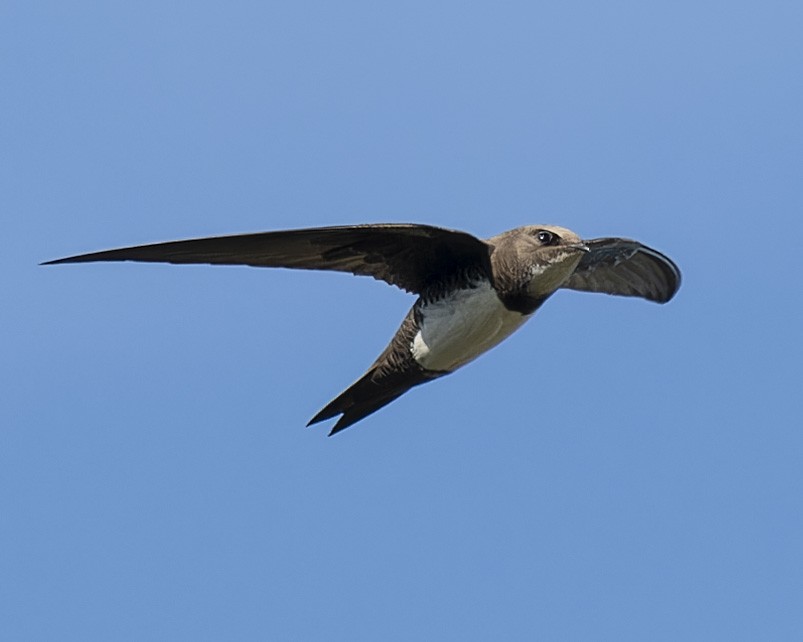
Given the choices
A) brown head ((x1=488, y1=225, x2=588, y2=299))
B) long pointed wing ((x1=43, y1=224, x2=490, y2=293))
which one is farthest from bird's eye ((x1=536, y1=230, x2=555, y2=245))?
long pointed wing ((x1=43, y1=224, x2=490, y2=293))

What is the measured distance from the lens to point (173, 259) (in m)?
9.94

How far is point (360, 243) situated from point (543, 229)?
3.80 ft

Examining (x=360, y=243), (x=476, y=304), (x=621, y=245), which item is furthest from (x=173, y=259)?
(x=621, y=245)

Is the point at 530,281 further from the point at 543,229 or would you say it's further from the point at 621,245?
the point at 621,245

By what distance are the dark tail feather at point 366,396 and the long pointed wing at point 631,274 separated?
1.60 m

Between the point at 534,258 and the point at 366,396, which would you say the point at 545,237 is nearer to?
the point at 534,258

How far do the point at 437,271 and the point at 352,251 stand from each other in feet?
1.87

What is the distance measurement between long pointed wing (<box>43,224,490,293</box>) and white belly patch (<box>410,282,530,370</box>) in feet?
0.60

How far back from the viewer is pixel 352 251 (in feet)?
35.5

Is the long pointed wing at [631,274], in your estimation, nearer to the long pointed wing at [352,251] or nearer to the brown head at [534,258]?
the brown head at [534,258]

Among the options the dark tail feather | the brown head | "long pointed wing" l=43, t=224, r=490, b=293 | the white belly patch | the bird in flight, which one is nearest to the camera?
"long pointed wing" l=43, t=224, r=490, b=293

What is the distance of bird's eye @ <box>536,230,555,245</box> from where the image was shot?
10680 millimetres

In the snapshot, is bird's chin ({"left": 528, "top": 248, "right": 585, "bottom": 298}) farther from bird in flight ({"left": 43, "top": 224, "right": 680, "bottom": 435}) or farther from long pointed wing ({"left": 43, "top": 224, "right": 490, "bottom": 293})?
long pointed wing ({"left": 43, "top": 224, "right": 490, "bottom": 293})

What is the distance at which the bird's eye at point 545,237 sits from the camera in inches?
420
